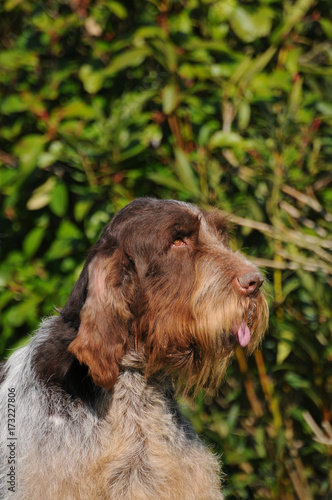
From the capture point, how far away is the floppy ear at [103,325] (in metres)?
2.66

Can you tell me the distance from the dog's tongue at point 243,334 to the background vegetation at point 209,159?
3.13ft

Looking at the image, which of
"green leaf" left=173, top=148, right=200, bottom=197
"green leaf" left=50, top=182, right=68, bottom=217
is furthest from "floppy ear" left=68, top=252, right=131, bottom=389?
"green leaf" left=50, top=182, right=68, bottom=217

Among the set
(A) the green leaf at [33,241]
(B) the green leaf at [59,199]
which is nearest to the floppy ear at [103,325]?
(B) the green leaf at [59,199]

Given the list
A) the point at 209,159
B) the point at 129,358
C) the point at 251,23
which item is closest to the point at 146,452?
the point at 129,358

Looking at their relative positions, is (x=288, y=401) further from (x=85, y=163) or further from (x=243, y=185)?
(x=85, y=163)

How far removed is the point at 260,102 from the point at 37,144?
4.43 feet

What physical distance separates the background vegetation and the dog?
101 cm

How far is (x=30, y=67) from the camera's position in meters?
4.33

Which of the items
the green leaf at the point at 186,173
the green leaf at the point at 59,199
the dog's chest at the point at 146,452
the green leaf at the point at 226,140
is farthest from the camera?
the green leaf at the point at 59,199

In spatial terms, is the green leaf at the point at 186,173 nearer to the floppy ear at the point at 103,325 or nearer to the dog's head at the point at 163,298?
the dog's head at the point at 163,298

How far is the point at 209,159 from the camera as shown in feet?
13.5

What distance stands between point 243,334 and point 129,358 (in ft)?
1.63

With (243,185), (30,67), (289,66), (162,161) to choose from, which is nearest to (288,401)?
(243,185)

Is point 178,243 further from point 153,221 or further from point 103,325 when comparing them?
point 103,325
